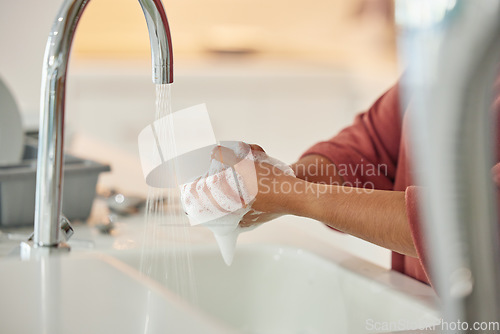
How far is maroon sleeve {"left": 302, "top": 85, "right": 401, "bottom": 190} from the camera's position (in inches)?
22.2

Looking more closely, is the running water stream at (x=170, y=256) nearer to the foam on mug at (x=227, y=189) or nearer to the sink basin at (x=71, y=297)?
the sink basin at (x=71, y=297)

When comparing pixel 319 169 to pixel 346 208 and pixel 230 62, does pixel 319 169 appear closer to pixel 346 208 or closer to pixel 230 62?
pixel 346 208

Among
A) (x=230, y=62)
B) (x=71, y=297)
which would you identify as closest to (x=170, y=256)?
(x=71, y=297)

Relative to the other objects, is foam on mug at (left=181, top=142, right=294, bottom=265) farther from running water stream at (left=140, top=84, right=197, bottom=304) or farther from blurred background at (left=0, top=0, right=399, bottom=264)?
blurred background at (left=0, top=0, right=399, bottom=264)

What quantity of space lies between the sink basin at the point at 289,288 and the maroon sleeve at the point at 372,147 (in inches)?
3.2

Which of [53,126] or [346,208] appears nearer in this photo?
[346,208]

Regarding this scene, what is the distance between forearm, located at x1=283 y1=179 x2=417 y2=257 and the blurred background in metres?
1.51

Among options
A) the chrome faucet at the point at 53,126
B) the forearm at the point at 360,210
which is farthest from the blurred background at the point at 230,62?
the forearm at the point at 360,210

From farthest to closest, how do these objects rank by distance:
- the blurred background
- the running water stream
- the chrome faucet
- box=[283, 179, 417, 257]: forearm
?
the blurred background < the running water stream < the chrome faucet < box=[283, 179, 417, 257]: forearm

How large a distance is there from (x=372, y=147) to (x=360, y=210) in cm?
24

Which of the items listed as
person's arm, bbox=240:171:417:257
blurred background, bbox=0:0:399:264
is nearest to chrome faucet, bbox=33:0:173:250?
person's arm, bbox=240:171:417:257

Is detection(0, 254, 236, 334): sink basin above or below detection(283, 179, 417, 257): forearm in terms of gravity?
below

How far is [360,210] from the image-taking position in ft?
1.19

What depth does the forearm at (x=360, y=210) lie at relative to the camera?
1.11 ft
